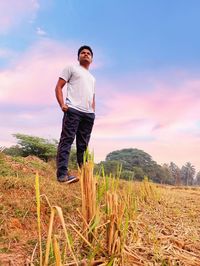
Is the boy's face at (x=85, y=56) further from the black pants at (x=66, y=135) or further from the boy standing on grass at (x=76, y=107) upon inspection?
the black pants at (x=66, y=135)

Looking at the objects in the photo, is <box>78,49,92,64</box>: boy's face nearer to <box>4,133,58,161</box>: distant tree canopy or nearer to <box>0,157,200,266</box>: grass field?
<box>0,157,200,266</box>: grass field

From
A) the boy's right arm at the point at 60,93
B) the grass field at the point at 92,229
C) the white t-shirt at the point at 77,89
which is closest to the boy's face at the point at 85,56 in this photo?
the white t-shirt at the point at 77,89

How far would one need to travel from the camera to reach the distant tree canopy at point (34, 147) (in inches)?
389

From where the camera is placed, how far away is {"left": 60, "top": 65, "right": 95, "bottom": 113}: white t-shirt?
411cm

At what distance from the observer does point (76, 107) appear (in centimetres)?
409

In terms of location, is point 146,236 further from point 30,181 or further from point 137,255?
point 30,181

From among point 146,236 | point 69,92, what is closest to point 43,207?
point 146,236

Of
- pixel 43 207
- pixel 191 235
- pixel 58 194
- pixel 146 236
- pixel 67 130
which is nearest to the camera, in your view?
pixel 146 236

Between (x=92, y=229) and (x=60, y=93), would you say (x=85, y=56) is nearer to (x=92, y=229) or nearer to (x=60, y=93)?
(x=60, y=93)

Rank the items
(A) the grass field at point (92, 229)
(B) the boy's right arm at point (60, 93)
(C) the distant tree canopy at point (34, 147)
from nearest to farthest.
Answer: (A) the grass field at point (92, 229) < (B) the boy's right arm at point (60, 93) < (C) the distant tree canopy at point (34, 147)

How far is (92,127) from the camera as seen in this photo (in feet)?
14.4

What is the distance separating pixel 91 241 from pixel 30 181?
166cm

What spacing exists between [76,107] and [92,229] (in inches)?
101

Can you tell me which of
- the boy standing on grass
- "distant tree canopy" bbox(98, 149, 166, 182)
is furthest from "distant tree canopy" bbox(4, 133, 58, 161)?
"distant tree canopy" bbox(98, 149, 166, 182)
